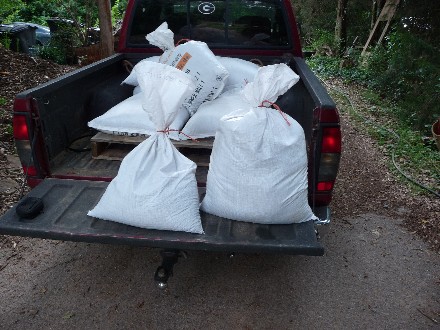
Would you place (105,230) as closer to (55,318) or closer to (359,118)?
(55,318)

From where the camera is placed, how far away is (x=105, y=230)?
2164 mm

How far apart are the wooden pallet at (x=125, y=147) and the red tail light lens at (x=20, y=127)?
480mm

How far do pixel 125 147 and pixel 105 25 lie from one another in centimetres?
527

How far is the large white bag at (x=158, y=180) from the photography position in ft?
7.00

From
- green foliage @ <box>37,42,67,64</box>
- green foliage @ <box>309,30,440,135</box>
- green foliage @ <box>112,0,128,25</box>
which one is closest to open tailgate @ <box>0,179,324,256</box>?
green foliage @ <box>309,30,440,135</box>

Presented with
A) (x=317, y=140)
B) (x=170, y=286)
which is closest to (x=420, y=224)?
(x=317, y=140)

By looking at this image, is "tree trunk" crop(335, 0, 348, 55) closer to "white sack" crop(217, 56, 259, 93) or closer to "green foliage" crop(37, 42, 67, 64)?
"green foliage" crop(37, 42, 67, 64)

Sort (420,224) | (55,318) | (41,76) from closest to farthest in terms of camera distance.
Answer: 1. (55,318)
2. (420,224)
3. (41,76)

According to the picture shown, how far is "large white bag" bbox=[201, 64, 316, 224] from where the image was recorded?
7.20 feet

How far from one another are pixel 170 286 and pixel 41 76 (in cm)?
546

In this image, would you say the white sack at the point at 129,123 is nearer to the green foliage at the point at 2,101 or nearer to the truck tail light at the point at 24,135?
the truck tail light at the point at 24,135

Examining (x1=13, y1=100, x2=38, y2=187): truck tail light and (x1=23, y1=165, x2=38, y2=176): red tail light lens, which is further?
(x1=23, y1=165, x2=38, y2=176): red tail light lens

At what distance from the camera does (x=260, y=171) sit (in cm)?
221

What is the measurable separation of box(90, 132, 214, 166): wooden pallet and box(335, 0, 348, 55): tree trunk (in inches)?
401
